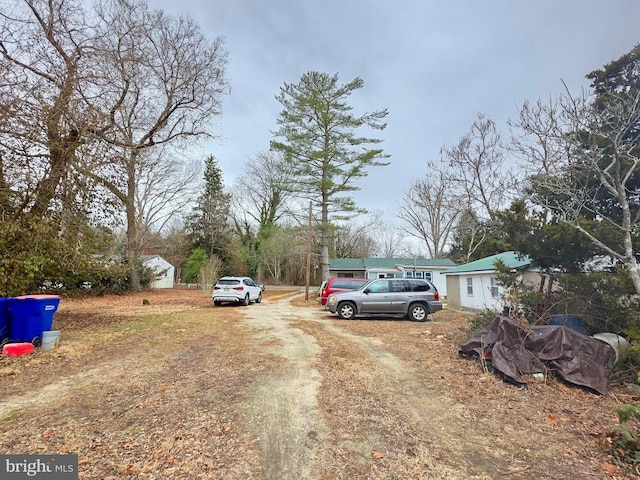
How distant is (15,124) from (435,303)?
13.2 meters

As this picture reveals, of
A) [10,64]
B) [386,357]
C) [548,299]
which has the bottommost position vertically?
[386,357]

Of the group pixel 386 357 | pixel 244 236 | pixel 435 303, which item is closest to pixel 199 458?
pixel 386 357

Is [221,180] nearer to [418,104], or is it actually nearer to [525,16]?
[418,104]

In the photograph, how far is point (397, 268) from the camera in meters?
28.7

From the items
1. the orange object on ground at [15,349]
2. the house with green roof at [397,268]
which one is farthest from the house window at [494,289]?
the orange object on ground at [15,349]

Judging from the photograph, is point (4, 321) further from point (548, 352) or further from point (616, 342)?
point (616, 342)

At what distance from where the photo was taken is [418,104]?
504 inches

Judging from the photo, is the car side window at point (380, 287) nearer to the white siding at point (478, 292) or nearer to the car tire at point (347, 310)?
the car tire at point (347, 310)

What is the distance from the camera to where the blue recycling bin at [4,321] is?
6223 mm

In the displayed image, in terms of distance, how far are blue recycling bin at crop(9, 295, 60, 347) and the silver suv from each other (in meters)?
8.71

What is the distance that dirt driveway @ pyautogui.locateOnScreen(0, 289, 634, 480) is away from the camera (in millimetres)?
2781

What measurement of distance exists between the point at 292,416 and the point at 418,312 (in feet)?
31.2

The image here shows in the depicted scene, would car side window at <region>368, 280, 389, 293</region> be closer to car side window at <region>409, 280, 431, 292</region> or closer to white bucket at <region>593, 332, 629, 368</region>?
car side window at <region>409, 280, 431, 292</region>

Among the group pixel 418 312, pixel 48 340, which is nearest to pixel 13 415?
pixel 48 340
